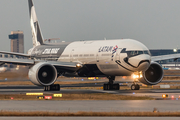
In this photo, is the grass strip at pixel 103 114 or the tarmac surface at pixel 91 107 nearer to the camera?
the grass strip at pixel 103 114

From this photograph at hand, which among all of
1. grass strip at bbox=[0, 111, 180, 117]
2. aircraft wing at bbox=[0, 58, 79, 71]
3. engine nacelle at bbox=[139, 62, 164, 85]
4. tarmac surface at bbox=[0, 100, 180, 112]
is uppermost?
aircraft wing at bbox=[0, 58, 79, 71]

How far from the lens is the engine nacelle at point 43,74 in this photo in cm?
3944

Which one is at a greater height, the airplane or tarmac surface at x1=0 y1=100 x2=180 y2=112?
the airplane

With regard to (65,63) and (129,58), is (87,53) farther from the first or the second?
Result: (129,58)

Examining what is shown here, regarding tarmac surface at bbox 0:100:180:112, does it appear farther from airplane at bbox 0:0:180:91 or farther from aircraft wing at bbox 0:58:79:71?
aircraft wing at bbox 0:58:79:71

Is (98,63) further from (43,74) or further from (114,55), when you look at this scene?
(43,74)

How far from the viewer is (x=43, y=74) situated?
40750mm

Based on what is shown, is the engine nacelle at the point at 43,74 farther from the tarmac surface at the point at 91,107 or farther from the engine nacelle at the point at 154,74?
the tarmac surface at the point at 91,107

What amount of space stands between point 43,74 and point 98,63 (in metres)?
5.99

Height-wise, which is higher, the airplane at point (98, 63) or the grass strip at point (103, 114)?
the airplane at point (98, 63)

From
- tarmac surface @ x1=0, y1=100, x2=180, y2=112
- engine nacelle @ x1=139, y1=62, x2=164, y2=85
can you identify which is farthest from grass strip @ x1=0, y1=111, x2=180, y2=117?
engine nacelle @ x1=139, y1=62, x2=164, y2=85

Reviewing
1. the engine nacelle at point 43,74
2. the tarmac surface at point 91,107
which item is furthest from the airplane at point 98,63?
the tarmac surface at point 91,107

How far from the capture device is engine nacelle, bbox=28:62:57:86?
39438 millimetres

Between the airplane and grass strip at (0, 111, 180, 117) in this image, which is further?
the airplane
